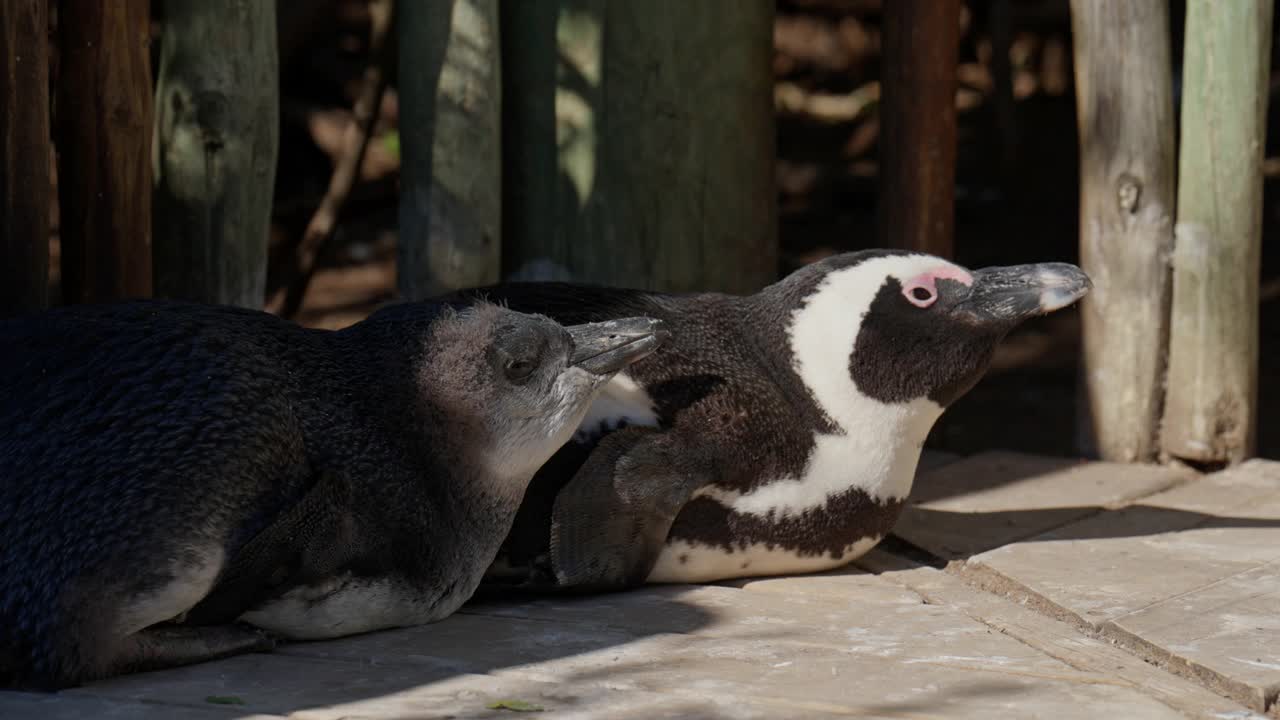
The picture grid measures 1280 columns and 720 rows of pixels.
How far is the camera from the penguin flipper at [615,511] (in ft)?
13.9

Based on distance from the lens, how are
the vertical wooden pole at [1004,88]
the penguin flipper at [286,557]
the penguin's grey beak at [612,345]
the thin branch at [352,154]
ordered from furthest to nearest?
the vertical wooden pole at [1004,88] → the thin branch at [352,154] → the penguin's grey beak at [612,345] → the penguin flipper at [286,557]

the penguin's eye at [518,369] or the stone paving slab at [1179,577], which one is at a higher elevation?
the penguin's eye at [518,369]

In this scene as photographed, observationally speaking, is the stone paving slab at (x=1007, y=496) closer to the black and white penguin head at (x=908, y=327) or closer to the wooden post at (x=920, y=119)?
the black and white penguin head at (x=908, y=327)

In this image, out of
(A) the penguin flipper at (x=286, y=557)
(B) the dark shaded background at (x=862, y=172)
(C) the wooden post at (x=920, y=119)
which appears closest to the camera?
(A) the penguin flipper at (x=286, y=557)

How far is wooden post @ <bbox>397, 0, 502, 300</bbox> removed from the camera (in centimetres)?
541

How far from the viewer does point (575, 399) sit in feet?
13.6

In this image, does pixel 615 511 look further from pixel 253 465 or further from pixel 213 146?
pixel 213 146

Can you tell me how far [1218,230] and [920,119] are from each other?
1.11 metres

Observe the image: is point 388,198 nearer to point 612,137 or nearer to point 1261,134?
point 612,137

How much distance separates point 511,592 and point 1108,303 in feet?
8.83

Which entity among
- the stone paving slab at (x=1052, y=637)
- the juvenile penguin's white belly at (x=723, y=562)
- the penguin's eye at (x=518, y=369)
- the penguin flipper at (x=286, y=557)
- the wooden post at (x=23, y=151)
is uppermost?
the wooden post at (x=23, y=151)

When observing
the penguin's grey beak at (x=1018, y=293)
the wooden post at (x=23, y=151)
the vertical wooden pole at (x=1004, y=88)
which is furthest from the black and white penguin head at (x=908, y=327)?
the vertical wooden pole at (x=1004, y=88)

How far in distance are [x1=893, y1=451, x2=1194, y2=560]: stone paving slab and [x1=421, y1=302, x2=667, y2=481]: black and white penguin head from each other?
1292 mm

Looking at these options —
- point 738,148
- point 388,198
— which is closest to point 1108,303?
point 738,148
